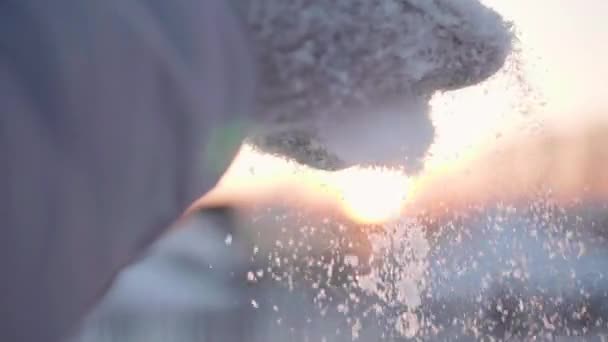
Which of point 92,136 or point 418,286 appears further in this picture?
point 418,286

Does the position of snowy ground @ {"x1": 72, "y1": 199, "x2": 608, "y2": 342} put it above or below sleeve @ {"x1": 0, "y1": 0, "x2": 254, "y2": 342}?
above

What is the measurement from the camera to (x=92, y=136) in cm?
52

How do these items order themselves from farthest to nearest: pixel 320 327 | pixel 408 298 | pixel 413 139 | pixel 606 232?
pixel 606 232 < pixel 320 327 < pixel 408 298 < pixel 413 139

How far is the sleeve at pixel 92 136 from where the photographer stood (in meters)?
0.48

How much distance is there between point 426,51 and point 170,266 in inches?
213

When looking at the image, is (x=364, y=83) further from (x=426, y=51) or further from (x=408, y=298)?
(x=408, y=298)

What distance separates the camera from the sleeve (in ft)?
1.59

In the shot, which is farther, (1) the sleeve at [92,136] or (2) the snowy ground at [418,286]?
(2) the snowy ground at [418,286]

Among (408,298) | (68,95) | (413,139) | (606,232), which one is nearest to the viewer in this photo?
(68,95)

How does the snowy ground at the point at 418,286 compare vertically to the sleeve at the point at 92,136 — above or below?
above

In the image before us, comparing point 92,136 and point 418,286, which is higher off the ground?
point 418,286

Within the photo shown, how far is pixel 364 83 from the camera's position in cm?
66

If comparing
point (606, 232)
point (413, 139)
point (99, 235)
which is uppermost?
point (606, 232)

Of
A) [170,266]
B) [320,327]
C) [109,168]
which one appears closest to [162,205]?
[109,168]
